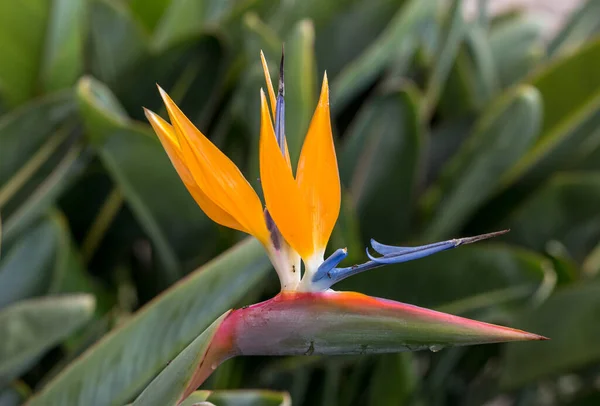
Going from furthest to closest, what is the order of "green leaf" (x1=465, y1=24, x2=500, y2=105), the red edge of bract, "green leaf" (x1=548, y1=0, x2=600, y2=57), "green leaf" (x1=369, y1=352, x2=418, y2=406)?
"green leaf" (x1=548, y1=0, x2=600, y2=57)
"green leaf" (x1=465, y1=24, x2=500, y2=105)
"green leaf" (x1=369, y1=352, x2=418, y2=406)
the red edge of bract

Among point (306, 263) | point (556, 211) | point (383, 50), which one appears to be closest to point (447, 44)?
point (383, 50)

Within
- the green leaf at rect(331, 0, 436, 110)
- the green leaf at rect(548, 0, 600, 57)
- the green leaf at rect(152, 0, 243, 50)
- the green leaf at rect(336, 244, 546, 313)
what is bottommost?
the green leaf at rect(336, 244, 546, 313)

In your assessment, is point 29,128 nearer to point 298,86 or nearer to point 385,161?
point 298,86

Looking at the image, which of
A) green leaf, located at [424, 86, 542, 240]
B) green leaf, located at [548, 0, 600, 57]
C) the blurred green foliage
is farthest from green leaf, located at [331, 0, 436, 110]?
green leaf, located at [548, 0, 600, 57]

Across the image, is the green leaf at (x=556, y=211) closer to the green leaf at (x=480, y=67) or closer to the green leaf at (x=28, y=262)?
the green leaf at (x=480, y=67)

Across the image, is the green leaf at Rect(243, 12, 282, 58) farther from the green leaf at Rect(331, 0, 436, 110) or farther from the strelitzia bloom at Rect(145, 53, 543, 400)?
the strelitzia bloom at Rect(145, 53, 543, 400)

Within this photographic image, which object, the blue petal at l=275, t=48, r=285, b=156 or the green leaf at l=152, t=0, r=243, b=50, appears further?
the green leaf at l=152, t=0, r=243, b=50

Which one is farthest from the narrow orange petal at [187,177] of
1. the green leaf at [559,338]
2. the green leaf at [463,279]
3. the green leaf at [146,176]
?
the green leaf at [559,338]
